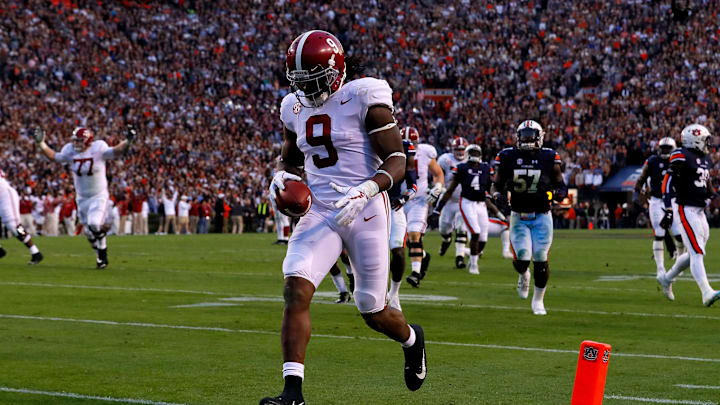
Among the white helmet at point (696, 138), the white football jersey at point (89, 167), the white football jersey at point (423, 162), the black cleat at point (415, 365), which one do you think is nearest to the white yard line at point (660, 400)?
the black cleat at point (415, 365)

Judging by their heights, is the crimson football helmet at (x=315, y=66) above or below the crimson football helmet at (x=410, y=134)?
above

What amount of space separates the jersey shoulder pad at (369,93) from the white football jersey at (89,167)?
11.9 m

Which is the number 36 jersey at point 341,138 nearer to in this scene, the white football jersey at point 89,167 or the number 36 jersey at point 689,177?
the number 36 jersey at point 689,177

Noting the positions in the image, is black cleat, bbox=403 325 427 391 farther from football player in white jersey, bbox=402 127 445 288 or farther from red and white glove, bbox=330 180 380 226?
football player in white jersey, bbox=402 127 445 288

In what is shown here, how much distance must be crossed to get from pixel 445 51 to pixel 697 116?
482 inches

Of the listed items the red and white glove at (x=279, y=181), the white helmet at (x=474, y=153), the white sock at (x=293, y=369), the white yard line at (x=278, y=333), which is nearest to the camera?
the white sock at (x=293, y=369)

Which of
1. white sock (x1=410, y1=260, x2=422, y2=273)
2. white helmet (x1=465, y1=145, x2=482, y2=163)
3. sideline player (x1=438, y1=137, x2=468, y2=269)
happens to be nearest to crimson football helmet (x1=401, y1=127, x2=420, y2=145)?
white sock (x1=410, y1=260, x2=422, y2=273)

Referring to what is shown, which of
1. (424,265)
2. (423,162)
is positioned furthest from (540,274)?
(424,265)

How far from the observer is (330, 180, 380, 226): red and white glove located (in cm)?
555

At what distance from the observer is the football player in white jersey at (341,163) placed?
19.2ft

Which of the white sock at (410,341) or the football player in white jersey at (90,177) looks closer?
the white sock at (410,341)

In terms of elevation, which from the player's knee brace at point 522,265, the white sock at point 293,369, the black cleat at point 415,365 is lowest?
the player's knee brace at point 522,265

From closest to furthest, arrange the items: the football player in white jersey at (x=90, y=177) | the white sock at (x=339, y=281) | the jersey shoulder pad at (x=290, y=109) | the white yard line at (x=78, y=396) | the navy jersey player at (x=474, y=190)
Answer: the white yard line at (x=78, y=396) < the jersey shoulder pad at (x=290, y=109) < the white sock at (x=339, y=281) < the football player in white jersey at (x=90, y=177) < the navy jersey player at (x=474, y=190)

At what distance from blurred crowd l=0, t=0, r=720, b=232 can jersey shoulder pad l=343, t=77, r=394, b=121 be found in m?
30.3
